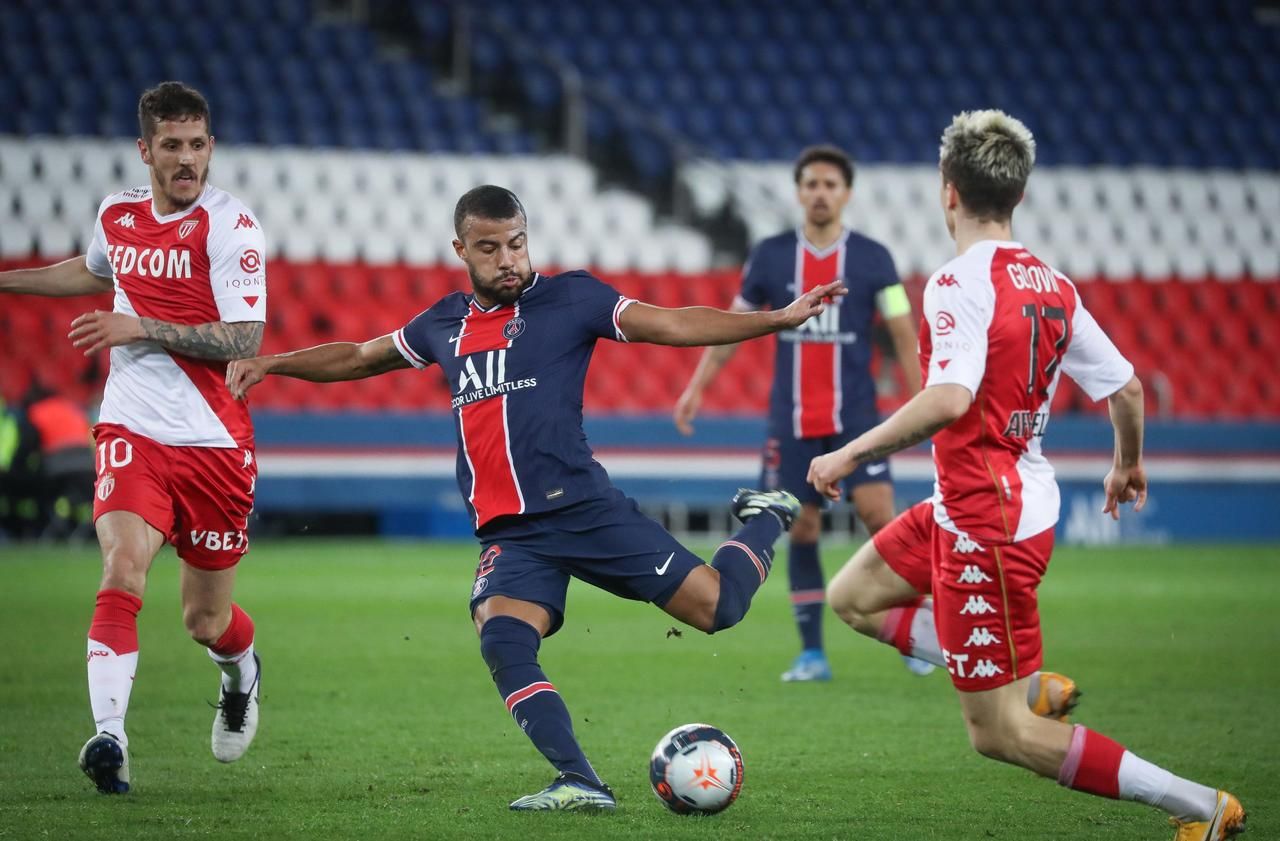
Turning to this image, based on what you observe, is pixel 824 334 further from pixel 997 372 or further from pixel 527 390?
pixel 997 372

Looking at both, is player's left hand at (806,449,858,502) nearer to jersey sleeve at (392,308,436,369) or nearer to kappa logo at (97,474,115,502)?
jersey sleeve at (392,308,436,369)

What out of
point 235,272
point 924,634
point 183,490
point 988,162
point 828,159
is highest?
point 828,159

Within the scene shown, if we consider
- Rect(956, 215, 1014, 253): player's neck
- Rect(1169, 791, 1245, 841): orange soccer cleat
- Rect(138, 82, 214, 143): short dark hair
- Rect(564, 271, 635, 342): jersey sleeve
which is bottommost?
Rect(1169, 791, 1245, 841): orange soccer cleat

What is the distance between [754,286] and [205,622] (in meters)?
3.55

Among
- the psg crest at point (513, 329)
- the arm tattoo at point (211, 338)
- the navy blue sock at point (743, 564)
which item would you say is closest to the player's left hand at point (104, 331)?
the arm tattoo at point (211, 338)

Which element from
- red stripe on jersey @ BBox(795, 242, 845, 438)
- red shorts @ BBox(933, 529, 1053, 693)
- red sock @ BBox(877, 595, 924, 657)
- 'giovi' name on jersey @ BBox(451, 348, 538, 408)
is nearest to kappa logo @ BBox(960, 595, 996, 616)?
red shorts @ BBox(933, 529, 1053, 693)

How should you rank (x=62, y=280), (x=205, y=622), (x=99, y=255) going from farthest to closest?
1. (x=62, y=280)
2. (x=99, y=255)
3. (x=205, y=622)

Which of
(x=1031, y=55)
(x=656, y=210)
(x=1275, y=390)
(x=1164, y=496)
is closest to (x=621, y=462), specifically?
(x=656, y=210)

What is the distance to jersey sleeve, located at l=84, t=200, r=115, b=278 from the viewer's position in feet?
19.0

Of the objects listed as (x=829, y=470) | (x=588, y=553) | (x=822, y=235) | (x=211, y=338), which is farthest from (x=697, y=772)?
(x=822, y=235)

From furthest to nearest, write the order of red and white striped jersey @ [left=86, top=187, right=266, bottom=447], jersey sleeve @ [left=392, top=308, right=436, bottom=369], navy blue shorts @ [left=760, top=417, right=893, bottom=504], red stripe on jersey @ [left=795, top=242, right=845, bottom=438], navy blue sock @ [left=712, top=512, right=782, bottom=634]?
red stripe on jersey @ [left=795, top=242, right=845, bottom=438]
navy blue shorts @ [left=760, top=417, right=893, bottom=504]
red and white striped jersey @ [left=86, top=187, right=266, bottom=447]
jersey sleeve @ [left=392, top=308, right=436, bottom=369]
navy blue sock @ [left=712, top=512, right=782, bottom=634]

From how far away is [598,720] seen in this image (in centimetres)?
684

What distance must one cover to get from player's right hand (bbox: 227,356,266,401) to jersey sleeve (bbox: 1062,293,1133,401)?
8.23ft

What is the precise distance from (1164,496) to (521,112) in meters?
8.63
